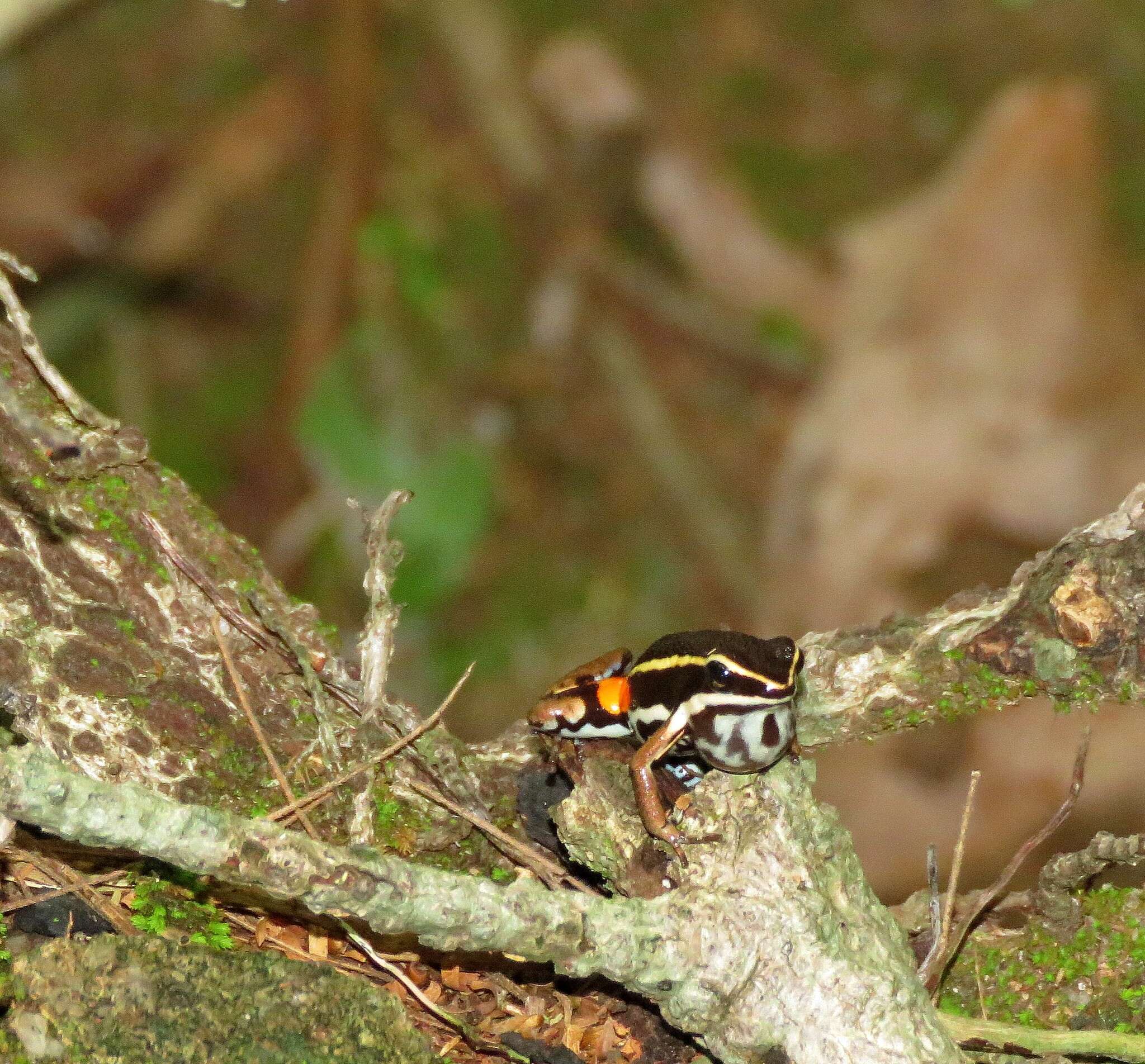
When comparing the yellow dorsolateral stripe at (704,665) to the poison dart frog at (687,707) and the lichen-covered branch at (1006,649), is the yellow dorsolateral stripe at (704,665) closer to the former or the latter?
the poison dart frog at (687,707)

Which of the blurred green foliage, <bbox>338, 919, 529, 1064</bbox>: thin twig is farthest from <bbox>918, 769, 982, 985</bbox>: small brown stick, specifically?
the blurred green foliage

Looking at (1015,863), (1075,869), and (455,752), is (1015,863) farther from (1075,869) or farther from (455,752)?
(455,752)

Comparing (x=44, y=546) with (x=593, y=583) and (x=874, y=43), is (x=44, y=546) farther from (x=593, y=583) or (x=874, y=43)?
(x=874, y=43)

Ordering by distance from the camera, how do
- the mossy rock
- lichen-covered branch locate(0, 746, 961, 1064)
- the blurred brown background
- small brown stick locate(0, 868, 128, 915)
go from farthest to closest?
the blurred brown background < small brown stick locate(0, 868, 128, 915) < the mossy rock < lichen-covered branch locate(0, 746, 961, 1064)

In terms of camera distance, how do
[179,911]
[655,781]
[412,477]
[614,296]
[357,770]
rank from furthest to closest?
[614,296], [412,477], [655,781], [357,770], [179,911]

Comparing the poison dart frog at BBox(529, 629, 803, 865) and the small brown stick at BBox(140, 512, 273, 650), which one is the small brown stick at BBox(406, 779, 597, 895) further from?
the small brown stick at BBox(140, 512, 273, 650)

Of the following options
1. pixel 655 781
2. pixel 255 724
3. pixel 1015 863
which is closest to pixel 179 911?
pixel 255 724
